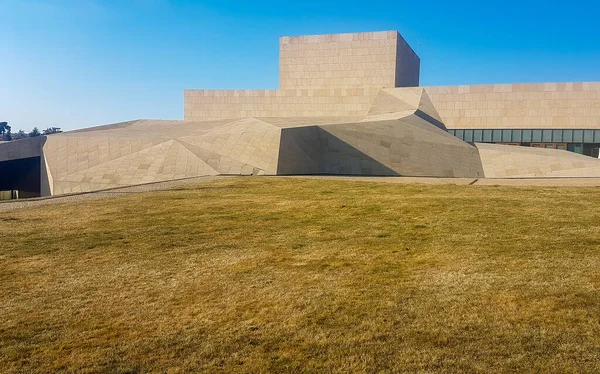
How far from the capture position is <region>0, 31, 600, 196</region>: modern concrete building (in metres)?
27.0

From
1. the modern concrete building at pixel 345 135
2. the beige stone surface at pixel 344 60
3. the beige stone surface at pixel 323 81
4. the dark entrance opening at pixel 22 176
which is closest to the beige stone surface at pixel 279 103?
the beige stone surface at pixel 323 81

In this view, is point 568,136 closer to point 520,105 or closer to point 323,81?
point 520,105

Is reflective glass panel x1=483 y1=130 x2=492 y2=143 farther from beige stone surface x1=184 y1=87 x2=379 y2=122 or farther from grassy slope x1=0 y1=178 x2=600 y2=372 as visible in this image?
grassy slope x1=0 y1=178 x2=600 y2=372

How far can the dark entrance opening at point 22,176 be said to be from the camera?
32.7 meters

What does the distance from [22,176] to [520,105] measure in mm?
45531

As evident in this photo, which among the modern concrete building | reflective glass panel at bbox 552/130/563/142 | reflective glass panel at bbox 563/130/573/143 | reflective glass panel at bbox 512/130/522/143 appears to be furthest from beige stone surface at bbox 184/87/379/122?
reflective glass panel at bbox 563/130/573/143

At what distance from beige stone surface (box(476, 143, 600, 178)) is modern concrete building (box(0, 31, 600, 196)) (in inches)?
3.2

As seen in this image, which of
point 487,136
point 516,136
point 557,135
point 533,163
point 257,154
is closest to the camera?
point 257,154

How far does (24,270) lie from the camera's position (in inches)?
299

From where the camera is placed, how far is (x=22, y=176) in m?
33.4

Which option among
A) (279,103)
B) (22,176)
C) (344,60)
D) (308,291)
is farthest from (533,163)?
(22,176)

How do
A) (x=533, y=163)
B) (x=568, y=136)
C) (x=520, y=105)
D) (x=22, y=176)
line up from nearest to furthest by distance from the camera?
(x=533, y=163) < (x=22, y=176) < (x=568, y=136) < (x=520, y=105)

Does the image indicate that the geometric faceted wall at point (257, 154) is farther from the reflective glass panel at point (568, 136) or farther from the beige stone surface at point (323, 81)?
the reflective glass panel at point (568, 136)

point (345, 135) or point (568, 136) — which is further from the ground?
point (568, 136)
